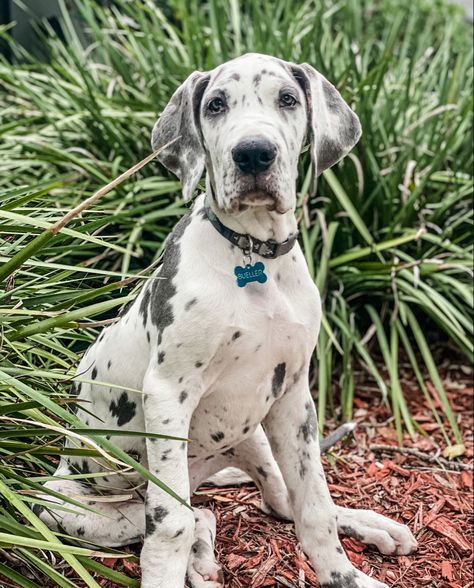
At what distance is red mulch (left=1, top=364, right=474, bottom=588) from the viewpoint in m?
3.35

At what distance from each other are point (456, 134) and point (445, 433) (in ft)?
6.80

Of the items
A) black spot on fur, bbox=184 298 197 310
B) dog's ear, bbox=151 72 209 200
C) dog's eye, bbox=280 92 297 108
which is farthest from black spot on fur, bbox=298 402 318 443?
dog's eye, bbox=280 92 297 108

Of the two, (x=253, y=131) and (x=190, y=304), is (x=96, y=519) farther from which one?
(x=253, y=131)

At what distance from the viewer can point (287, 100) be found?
2928mm

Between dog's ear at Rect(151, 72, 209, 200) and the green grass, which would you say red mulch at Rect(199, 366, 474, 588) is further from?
dog's ear at Rect(151, 72, 209, 200)

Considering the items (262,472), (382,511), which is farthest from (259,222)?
(382,511)

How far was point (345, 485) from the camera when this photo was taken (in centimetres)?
407

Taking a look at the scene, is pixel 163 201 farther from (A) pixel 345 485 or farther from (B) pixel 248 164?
(B) pixel 248 164

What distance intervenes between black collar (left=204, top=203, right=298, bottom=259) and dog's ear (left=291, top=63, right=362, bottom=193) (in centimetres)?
27

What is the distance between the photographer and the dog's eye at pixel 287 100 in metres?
2.91

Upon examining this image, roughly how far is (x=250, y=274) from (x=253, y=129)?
1.62 feet

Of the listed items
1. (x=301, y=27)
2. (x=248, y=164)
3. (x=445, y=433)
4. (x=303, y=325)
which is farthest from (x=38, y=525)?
(x=301, y=27)

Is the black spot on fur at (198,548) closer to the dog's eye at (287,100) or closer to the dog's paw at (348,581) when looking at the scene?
the dog's paw at (348,581)

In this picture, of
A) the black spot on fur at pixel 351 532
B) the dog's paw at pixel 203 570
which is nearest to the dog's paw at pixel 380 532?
the black spot on fur at pixel 351 532
